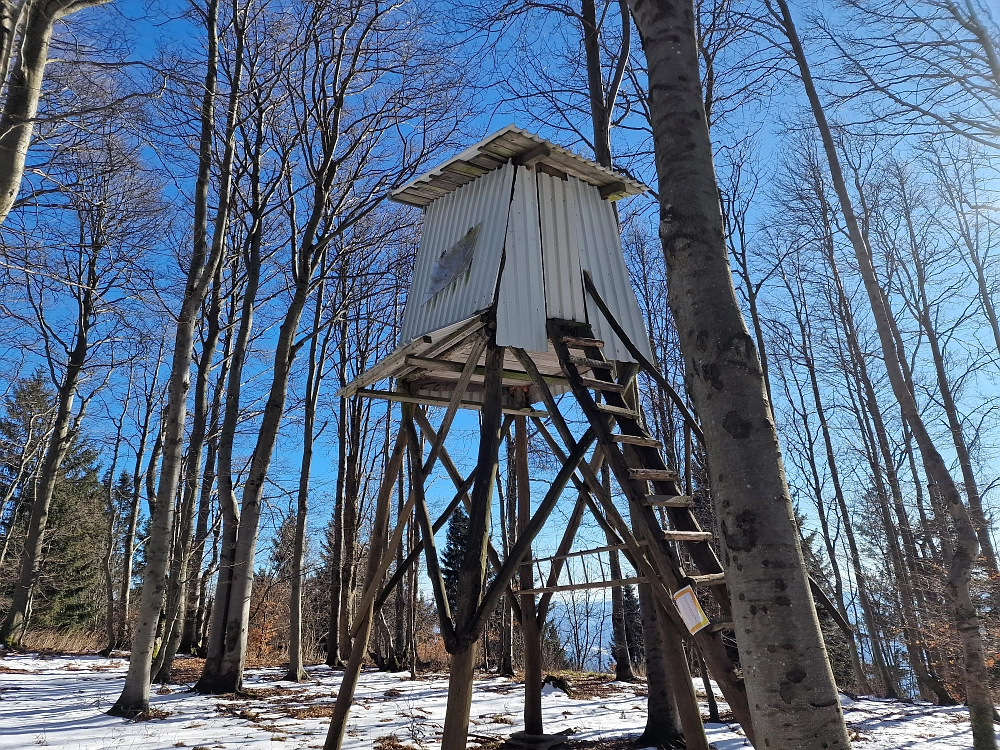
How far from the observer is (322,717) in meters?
7.93

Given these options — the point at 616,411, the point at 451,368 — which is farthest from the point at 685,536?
the point at 451,368

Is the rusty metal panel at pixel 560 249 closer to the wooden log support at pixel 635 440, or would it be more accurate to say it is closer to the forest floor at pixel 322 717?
the wooden log support at pixel 635 440

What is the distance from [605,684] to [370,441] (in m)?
10.1

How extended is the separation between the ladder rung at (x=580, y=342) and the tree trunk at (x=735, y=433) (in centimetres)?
278

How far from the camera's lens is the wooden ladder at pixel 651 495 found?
3936 millimetres

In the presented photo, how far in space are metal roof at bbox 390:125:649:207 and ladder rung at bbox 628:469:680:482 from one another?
335 cm

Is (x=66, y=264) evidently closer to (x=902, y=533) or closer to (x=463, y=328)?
(x=463, y=328)

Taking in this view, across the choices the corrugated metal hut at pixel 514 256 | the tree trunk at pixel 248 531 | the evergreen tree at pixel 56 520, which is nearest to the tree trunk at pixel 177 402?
the tree trunk at pixel 248 531

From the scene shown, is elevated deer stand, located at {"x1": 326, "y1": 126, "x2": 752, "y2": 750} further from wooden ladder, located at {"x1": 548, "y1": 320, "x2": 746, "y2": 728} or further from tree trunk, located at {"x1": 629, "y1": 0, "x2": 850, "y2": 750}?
tree trunk, located at {"x1": 629, "y1": 0, "x2": 850, "y2": 750}

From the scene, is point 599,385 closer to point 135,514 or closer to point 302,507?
point 302,507

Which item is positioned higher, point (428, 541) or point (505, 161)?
point (505, 161)

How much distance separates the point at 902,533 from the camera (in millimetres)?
14648

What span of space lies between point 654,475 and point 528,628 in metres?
3.52

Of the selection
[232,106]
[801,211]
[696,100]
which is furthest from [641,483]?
[801,211]
